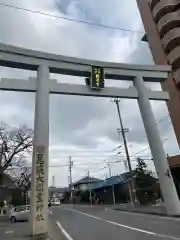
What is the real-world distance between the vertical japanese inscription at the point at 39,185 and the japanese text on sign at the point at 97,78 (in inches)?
227

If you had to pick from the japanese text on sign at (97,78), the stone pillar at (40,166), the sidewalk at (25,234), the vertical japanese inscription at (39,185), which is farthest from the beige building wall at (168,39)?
the vertical japanese inscription at (39,185)

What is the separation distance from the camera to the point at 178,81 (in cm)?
3425

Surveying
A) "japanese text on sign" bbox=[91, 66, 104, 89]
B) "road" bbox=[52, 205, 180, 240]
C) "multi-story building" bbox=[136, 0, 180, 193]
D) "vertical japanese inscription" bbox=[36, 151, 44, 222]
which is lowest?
"road" bbox=[52, 205, 180, 240]

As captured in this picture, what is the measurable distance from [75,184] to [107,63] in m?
72.1

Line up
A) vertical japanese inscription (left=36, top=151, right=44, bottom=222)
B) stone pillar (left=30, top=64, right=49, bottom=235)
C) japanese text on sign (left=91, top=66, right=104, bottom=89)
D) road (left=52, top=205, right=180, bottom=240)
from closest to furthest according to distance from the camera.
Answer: road (left=52, top=205, right=180, bottom=240), stone pillar (left=30, top=64, right=49, bottom=235), vertical japanese inscription (left=36, top=151, right=44, bottom=222), japanese text on sign (left=91, top=66, right=104, bottom=89)

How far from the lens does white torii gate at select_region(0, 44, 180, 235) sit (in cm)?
1608

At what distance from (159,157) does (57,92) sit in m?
6.99

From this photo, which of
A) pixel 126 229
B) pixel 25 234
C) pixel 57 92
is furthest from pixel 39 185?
pixel 57 92

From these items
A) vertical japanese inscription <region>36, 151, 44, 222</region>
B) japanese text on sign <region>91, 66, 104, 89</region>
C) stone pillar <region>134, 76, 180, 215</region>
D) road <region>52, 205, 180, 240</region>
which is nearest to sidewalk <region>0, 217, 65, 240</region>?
road <region>52, 205, 180, 240</region>

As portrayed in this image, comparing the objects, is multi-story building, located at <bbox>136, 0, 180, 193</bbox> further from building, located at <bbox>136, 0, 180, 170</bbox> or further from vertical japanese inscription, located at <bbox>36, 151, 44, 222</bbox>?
vertical japanese inscription, located at <bbox>36, 151, 44, 222</bbox>

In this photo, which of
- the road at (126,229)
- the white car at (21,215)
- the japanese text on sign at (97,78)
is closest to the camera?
the road at (126,229)

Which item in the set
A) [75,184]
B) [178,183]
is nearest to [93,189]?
[75,184]

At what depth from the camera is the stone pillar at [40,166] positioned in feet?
51.4

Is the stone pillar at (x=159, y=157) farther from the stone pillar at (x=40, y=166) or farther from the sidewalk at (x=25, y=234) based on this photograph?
the sidewalk at (x=25, y=234)
